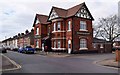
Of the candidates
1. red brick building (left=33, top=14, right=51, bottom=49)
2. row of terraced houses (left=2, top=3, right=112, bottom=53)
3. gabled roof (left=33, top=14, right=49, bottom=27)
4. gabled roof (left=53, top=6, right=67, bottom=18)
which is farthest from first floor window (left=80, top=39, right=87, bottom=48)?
gabled roof (left=33, top=14, right=49, bottom=27)

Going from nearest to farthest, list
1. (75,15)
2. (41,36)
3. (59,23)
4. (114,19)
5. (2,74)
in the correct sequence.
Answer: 1. (2,74)
2. (75,15)
3. (59,23)
4. (41,36)
5. (114,19)

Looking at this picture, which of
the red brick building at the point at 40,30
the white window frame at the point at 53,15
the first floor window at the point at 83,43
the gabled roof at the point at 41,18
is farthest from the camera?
the gabled roof at the point at 41,18

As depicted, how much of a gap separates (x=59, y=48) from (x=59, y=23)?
16.7 feet

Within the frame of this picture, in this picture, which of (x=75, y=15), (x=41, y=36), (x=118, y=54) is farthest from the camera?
(x=41, y=36)

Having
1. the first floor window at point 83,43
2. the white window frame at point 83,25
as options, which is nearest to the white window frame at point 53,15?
the white window frame at point 83,25

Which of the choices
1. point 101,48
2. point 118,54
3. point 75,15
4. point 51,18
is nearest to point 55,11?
point 51,18

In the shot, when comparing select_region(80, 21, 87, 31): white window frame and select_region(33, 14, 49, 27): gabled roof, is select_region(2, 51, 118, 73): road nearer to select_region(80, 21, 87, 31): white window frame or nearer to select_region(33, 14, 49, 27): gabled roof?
select_region(80, 21, 87, 31): white window frame

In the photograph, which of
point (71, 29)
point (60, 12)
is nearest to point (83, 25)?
point (71, 29)

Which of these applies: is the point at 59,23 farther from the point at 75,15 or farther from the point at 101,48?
the point at 101,48

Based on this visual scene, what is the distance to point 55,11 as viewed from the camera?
3875 cm

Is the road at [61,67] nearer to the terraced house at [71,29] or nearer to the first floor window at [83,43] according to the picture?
the terraced house at [71,29]

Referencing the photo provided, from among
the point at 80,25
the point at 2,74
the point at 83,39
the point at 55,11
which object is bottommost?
the point at 2,74

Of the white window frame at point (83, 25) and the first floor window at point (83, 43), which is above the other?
the white window frame at point (83, 25)

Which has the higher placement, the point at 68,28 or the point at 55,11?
the point at 55,11
